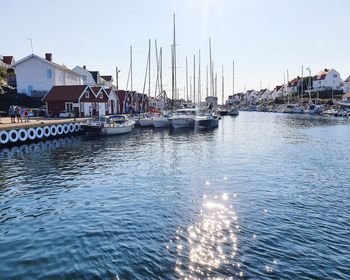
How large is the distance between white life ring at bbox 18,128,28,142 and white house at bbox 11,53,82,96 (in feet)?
111

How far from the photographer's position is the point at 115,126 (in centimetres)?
4603

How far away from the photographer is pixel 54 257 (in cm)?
1009

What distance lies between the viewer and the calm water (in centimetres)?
948

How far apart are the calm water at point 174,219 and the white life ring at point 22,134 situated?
10294mm

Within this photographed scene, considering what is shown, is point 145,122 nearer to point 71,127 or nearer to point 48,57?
point 71,127

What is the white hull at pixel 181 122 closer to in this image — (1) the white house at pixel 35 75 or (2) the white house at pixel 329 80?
(1) the white house at pixel 35 75

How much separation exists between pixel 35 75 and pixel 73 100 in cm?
1664

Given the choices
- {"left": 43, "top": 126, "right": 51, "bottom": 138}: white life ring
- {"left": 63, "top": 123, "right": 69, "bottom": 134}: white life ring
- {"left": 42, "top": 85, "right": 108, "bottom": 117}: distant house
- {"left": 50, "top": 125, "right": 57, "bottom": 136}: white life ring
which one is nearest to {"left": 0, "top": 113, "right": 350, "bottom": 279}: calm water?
{"left": 43, "top": 126, "right": 51, "bottom": 138}: white life ring

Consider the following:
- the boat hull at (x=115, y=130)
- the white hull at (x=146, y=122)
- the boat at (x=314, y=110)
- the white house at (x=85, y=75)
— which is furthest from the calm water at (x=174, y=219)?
the boat at (x=314, y=110)

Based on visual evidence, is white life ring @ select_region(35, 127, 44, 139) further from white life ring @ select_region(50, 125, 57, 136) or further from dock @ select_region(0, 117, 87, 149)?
white life ring @ select_region(50, 125, 57, 136)

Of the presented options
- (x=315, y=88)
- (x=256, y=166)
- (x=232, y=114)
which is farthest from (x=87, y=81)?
(x=315, y=88)

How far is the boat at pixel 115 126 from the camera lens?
147 ft

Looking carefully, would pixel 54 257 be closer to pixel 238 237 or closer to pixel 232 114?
pixel 238 237

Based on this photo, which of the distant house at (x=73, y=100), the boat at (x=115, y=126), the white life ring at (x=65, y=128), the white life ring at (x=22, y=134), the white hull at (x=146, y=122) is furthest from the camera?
the white hull at (x=146, y=122)
